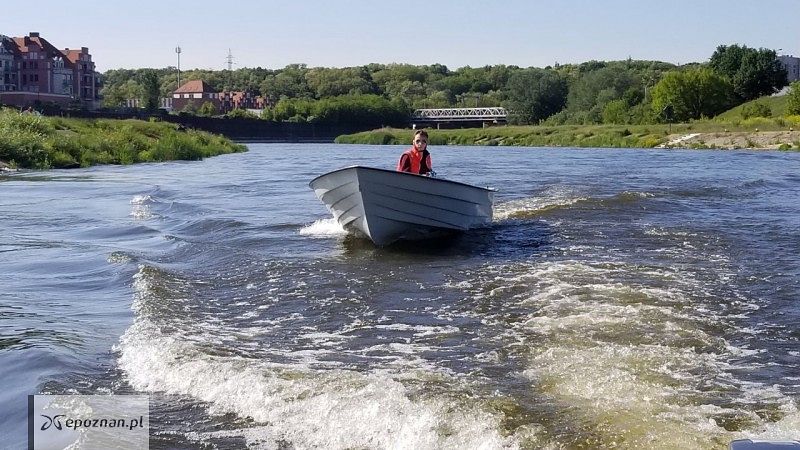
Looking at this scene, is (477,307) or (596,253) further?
(596,253)

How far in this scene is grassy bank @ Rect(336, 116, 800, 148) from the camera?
7431 centimetres

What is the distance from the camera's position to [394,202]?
14289 millimetres

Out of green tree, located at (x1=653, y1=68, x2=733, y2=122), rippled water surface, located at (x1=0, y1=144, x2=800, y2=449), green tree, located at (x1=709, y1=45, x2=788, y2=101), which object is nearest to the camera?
rippled water surface, located at (x1=0, y1=144, x2=800, y2=449)

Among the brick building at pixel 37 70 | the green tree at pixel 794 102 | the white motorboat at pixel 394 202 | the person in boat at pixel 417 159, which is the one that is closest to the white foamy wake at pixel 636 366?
the white motorboat at pixel 394 202

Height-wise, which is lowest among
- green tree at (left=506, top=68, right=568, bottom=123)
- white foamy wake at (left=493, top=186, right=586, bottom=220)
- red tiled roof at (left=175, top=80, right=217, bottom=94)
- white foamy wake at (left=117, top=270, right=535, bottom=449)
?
white foamy wake at (left=117, top=270, right=535, bottom=449)

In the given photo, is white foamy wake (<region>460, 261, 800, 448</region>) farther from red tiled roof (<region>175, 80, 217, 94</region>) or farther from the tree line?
red tiled roof (<region>175, 80, 217, 94</region>)

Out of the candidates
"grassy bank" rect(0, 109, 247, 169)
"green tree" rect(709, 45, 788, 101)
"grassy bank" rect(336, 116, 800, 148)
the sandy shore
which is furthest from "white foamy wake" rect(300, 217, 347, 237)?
"green tree" rect(709, 45, 788, 101)

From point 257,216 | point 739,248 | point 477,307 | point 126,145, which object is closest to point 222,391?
point 477,307

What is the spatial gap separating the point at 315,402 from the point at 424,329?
2515 millimetres

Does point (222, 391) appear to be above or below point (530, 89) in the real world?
below

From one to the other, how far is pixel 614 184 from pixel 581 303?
15618mm

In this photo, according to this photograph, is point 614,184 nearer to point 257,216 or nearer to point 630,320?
point 257,216

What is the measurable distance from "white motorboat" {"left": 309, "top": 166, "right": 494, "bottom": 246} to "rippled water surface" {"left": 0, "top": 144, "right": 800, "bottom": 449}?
41 cm

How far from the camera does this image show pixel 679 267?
39.3 ft
